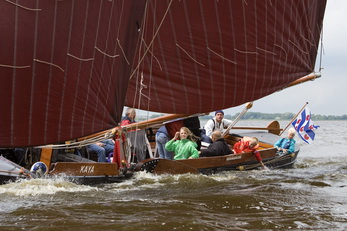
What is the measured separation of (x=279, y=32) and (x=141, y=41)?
4472mm

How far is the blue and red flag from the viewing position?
16.7 m

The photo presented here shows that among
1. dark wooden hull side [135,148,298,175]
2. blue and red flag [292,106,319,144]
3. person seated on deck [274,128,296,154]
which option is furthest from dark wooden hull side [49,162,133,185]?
blue and red flag [292,106,319,144]

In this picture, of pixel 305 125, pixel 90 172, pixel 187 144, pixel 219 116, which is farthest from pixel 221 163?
pixel 305 125

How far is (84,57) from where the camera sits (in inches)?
339

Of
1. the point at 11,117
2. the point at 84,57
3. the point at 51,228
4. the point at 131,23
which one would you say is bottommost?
the point at 51,228

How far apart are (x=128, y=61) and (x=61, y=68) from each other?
169cm

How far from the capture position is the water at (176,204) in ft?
23.1

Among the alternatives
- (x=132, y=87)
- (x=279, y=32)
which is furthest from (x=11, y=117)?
(x=279, y=32)

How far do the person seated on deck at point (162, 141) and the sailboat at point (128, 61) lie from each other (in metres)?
0.55

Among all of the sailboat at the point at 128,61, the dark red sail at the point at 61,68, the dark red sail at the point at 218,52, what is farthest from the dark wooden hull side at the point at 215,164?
the dark red sail at the point at 61,68

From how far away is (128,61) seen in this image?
31.6 feet

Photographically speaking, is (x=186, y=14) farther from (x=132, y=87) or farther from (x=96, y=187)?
(x=96, y=187)

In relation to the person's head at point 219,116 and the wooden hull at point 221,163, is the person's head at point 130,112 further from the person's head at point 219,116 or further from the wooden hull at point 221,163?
the person's head at point 219,116

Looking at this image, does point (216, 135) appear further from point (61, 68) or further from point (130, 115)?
point (61, 68)
